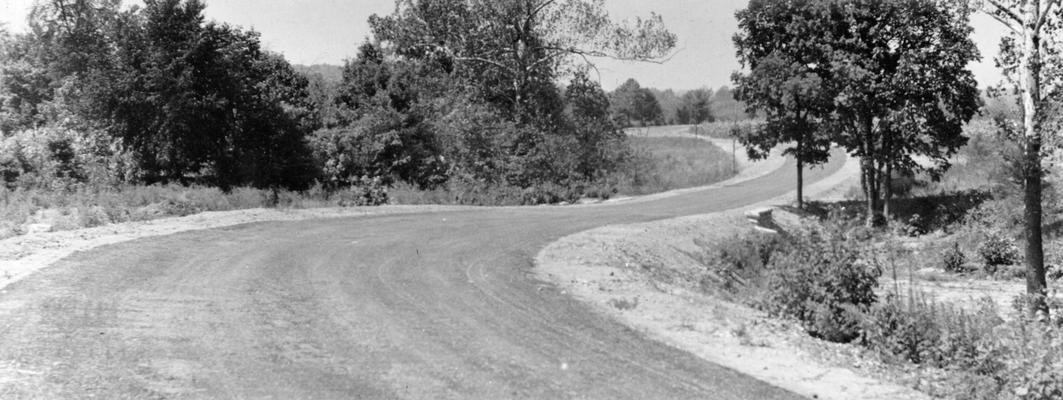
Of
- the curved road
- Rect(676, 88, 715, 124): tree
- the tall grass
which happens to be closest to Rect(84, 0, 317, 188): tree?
the tall grass

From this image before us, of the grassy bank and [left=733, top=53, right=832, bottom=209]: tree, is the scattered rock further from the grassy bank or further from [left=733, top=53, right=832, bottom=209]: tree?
[left=733, top=53, right=832, bottom=209]: tree

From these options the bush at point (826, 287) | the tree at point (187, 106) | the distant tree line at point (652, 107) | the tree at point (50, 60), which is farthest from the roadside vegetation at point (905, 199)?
the distant tree line at point (652, 107)

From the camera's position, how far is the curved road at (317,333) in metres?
6.16

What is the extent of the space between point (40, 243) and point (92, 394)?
8458 millimetres

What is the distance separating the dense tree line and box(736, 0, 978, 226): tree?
9.74m

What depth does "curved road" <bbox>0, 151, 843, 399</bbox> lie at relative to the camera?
616cm

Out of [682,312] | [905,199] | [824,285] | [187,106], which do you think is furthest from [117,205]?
[905,199]

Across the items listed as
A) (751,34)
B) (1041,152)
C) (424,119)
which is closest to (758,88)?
(751,34)

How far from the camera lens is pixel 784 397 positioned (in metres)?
6.29

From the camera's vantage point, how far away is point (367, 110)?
35.7 metres

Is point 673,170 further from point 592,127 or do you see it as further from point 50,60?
point 50,60

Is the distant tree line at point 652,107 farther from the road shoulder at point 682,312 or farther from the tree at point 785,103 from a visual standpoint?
the road shoulder at point 682,312

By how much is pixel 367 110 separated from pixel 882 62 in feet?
78.7

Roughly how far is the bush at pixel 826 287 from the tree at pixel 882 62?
16.8 m
